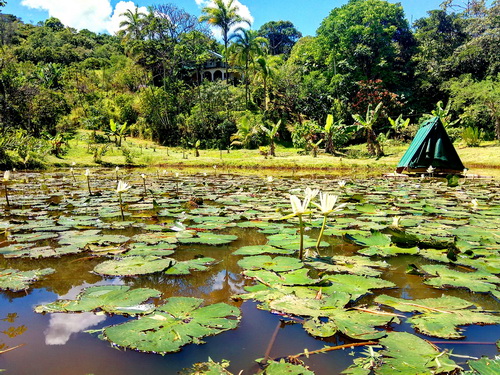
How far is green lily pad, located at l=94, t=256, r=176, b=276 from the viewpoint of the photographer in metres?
1.89

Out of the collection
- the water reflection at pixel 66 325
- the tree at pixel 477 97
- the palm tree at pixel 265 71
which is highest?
the palm tree at pixel 265 71

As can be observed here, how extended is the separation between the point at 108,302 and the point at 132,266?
0.46 metres

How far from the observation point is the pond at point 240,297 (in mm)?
1165

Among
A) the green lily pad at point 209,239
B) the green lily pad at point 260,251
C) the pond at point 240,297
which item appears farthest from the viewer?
the green lily pad at point 209,239

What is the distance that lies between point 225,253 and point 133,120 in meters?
25.6

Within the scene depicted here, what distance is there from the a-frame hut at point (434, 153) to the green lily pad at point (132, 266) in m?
9.88

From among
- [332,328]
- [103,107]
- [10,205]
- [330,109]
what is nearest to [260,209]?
[332,328]

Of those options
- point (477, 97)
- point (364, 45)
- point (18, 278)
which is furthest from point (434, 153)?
point (364, 45)

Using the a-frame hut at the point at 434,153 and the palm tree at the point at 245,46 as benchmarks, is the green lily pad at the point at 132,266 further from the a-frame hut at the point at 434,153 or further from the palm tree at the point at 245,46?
the palm tree at the point at 245,46

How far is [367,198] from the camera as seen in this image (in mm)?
5098

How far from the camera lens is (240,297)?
1.63m

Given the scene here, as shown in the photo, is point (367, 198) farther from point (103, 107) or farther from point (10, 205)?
point (103, 107)

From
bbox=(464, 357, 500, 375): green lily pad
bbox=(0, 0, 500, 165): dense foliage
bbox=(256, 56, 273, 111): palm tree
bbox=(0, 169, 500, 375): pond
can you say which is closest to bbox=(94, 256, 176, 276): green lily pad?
bbox=(0, 169, 500, 375): pond

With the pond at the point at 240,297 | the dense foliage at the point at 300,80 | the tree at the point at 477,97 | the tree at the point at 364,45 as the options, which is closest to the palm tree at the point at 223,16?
the dense foliage at the point at 300,80
